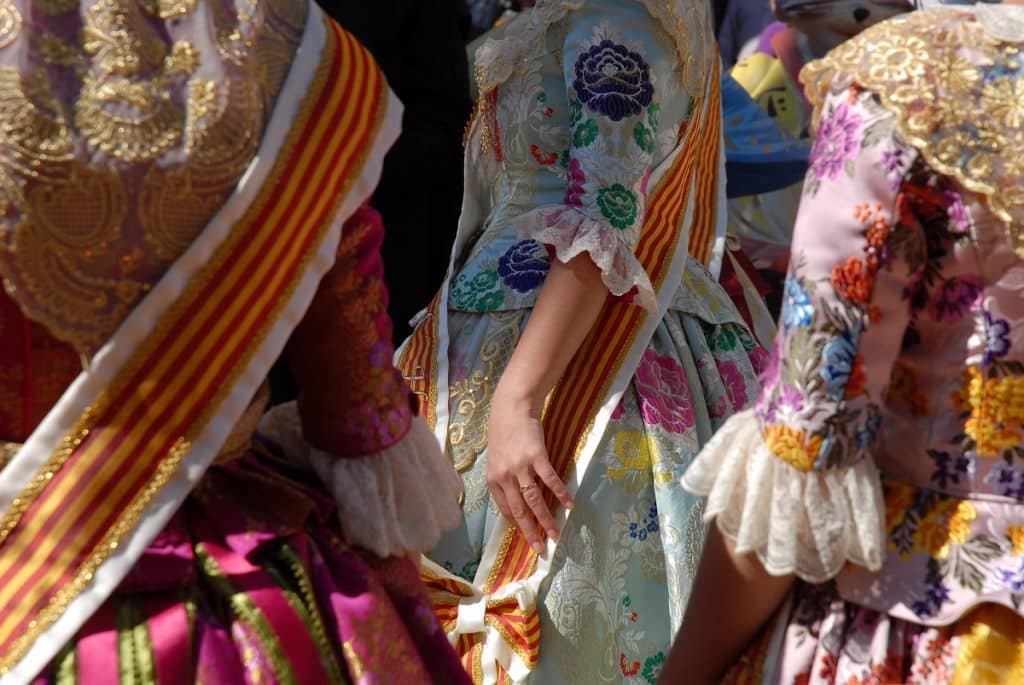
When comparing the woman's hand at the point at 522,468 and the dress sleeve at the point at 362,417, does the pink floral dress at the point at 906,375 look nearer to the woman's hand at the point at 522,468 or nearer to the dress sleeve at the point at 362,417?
the dress sleeve at the point at 362,417

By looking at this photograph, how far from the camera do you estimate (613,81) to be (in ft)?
7.47

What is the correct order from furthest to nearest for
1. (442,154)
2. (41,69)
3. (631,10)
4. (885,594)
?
(442,154) → (631,10) → (885,594) → (41,69)

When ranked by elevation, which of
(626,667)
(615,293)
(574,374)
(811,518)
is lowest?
(626,667)

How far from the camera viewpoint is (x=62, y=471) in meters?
1.40

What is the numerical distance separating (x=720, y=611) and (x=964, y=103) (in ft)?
1.79

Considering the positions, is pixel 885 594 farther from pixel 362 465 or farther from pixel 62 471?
pixel 62 471

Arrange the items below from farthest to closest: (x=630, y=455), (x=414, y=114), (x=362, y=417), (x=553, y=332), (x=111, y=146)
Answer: (x=414, y=114), (x=630, y=455), (x=553, y=332), (x=362, y=417), (x=111, y=146)

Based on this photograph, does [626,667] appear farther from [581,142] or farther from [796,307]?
[796,307]

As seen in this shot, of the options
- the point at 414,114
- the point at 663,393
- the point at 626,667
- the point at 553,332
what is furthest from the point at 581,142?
the point at 414,114

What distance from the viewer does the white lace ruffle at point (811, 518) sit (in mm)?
1410

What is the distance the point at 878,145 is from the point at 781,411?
26 centimetres

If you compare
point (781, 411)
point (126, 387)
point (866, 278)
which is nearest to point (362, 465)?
point (126, 387)

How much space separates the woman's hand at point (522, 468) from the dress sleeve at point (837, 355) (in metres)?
0.80

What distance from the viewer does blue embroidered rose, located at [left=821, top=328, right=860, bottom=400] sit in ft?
4.56
